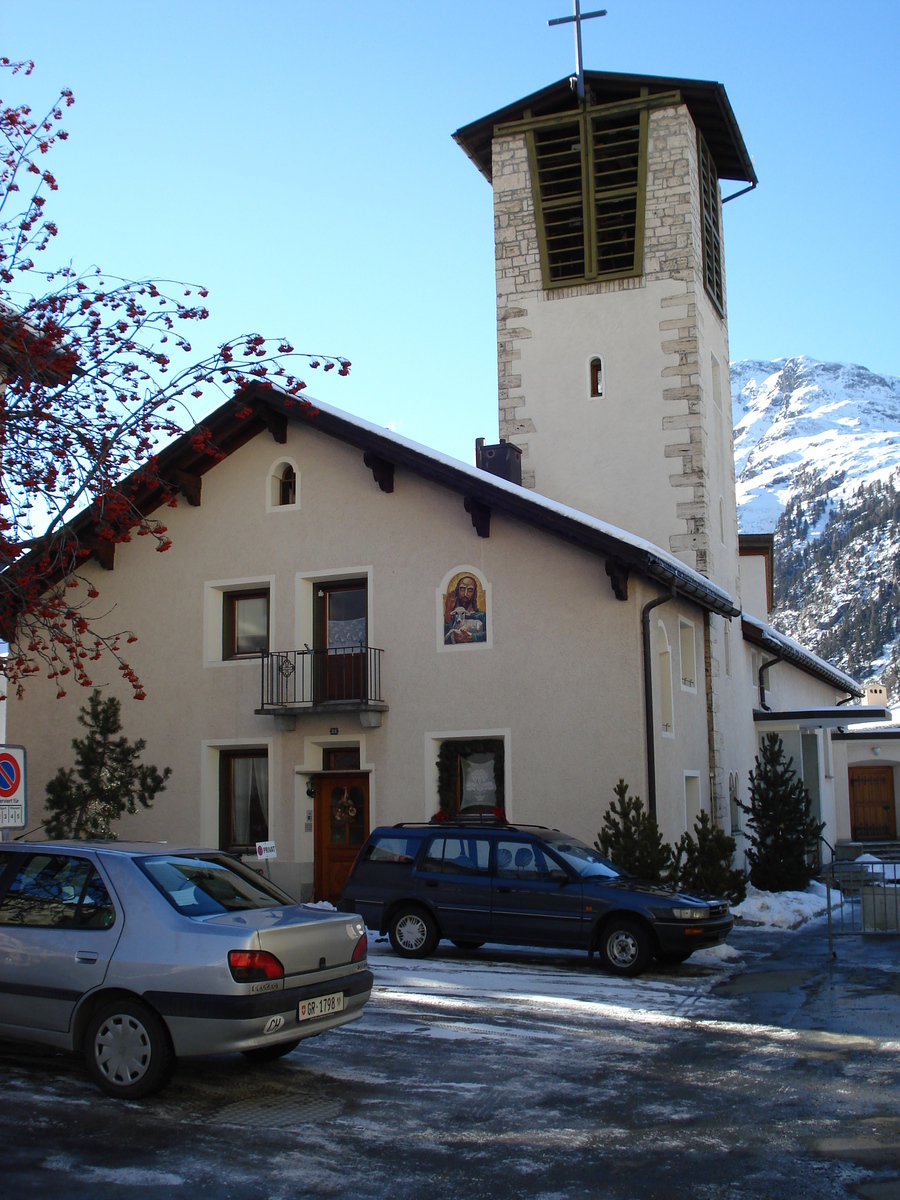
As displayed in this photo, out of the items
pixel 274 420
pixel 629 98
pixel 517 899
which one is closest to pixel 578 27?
pixel 629 98

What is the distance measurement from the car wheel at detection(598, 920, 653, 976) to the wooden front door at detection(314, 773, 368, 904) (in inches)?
255

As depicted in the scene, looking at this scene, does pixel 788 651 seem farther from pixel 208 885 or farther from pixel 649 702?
pixel 208 885

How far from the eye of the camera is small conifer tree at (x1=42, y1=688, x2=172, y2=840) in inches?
677

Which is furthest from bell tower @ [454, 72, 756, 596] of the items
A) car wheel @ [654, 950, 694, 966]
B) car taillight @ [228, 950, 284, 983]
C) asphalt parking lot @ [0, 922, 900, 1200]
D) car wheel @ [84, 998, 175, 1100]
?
car wheel @ [84, 998, 175, 1100]

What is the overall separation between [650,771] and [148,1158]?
433 inches

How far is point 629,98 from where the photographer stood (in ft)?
76.6

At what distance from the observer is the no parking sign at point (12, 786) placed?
10672mm

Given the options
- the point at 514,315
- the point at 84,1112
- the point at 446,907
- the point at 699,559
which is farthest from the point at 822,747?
the point at 84,1112

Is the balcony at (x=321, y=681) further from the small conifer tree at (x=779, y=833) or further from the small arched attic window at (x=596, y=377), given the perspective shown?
the small arched attic window at (x=596, y=377)

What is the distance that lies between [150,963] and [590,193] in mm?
18807

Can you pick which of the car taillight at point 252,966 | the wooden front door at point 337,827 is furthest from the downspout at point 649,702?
the car taillight at point 252,966

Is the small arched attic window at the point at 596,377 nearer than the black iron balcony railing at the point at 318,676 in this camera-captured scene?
No

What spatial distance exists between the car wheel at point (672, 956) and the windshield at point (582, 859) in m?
0.93

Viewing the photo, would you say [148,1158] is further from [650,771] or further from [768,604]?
[768,604]
